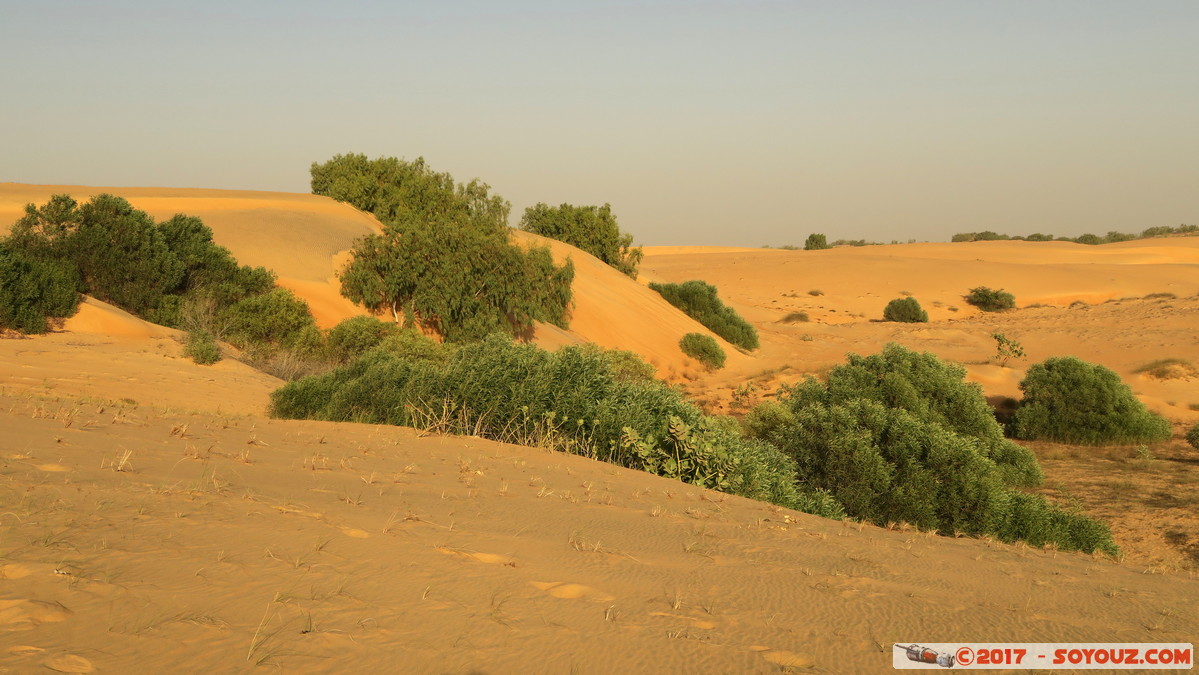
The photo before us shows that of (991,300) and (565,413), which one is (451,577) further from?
(991,300)

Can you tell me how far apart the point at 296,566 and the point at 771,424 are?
31.8 feet

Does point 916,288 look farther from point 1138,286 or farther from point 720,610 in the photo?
point 720,610

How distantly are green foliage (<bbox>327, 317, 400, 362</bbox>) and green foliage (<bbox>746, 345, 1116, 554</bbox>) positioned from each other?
8.12 metres

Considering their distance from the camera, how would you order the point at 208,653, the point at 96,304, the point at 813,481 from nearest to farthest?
the point at 208,653, the point at 813,481, the point at 96,304

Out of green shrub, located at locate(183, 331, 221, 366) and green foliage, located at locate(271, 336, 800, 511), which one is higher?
green foliage, located at locate(271, 336, 800, 511)

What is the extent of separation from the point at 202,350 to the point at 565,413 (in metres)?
7.58

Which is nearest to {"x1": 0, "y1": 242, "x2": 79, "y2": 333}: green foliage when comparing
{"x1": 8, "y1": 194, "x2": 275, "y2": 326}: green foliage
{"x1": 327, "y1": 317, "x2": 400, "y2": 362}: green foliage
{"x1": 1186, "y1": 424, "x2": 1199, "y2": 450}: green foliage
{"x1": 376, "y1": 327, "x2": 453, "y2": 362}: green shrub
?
{"x1": 8, "y1": 194, "x2": 275, "y2": 326}: green foliage

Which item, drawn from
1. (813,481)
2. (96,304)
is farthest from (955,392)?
(96,304)

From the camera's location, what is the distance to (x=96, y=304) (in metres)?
15.3

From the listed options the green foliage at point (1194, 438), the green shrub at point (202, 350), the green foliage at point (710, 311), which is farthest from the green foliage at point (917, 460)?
the green foliage at point (710, 311)

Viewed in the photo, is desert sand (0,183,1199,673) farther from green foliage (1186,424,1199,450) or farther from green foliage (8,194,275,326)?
green foliage (8,194,275,326)

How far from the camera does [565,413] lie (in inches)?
343

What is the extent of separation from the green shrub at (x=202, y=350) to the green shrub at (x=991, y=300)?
40718mm

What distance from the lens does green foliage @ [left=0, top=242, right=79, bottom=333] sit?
1348 cm
